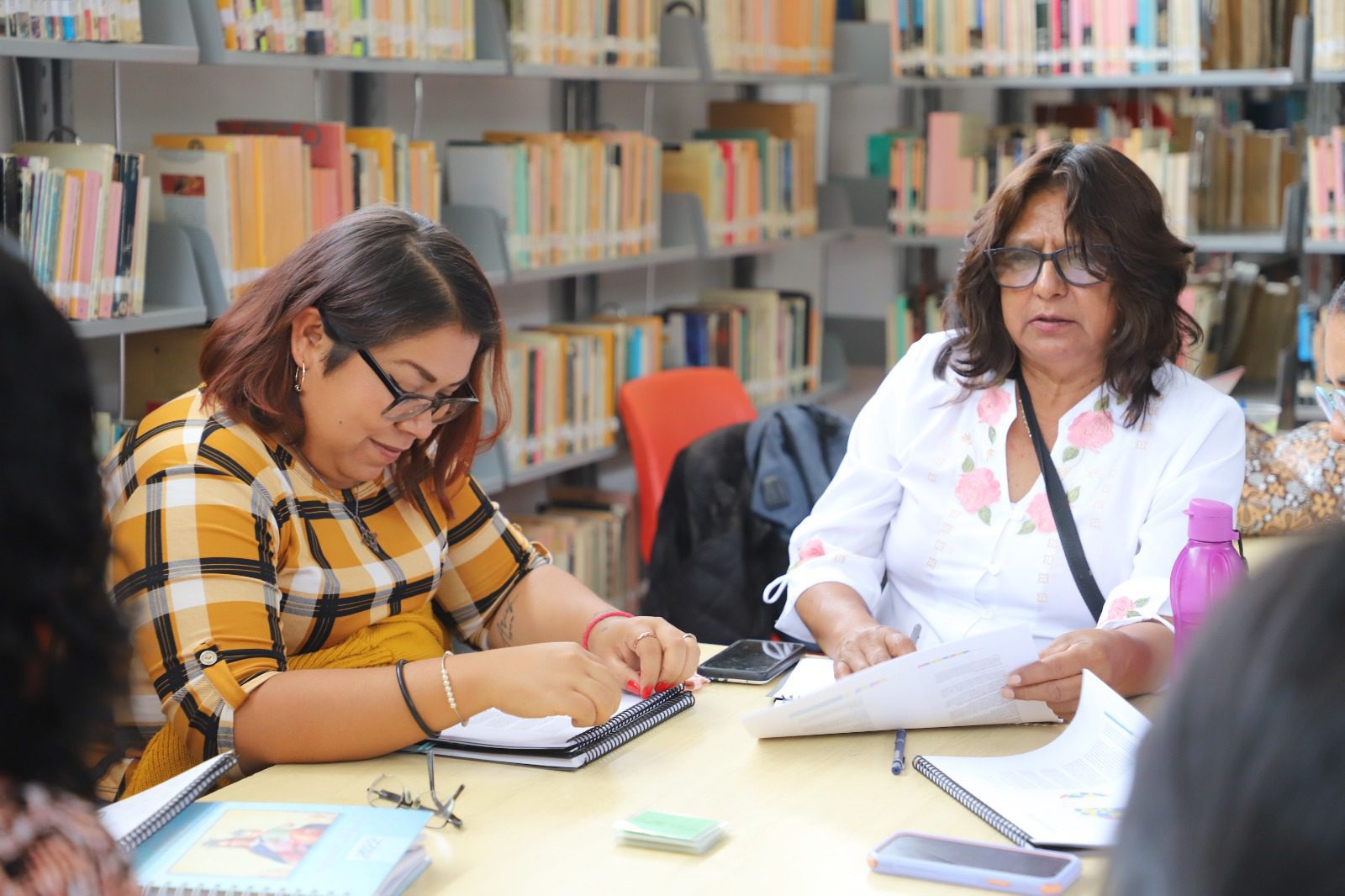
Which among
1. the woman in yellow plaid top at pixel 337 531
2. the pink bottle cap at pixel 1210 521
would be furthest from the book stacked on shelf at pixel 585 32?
the pink bottle cap at pixel 1210 521

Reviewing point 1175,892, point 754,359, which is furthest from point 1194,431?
point 754,359

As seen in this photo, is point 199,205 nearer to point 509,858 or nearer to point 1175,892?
point 509,858

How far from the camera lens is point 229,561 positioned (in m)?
1.61

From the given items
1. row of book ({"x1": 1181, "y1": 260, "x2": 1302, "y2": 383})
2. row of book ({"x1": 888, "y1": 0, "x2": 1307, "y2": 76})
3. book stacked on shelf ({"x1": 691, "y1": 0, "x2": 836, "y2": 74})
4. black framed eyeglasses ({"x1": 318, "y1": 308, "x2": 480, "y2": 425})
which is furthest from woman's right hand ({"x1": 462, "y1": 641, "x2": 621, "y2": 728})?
row of book ({"x1": 888, "y1": 0, "x2": 1307, "y2": 76})

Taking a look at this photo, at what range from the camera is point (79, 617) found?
796 millimetres

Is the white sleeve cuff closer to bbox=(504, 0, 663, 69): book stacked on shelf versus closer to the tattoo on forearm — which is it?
the tattoo on forearm

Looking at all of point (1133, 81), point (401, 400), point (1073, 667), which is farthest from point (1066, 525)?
point (1133, 81)

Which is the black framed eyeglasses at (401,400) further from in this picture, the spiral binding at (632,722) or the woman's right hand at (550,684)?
the spiral binding at (632,722)

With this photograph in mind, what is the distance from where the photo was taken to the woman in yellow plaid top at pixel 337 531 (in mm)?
1579

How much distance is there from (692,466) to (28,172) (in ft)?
4.71

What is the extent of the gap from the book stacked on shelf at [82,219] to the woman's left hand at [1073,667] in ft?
5.24

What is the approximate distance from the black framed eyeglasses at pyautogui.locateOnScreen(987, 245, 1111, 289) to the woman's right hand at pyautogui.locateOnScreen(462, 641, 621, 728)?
0.92m

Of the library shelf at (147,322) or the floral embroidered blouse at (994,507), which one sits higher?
the library shelf at (147,322)

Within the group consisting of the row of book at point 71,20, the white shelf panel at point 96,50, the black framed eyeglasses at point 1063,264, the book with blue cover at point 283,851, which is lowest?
the book with blue cover at point 283,851
